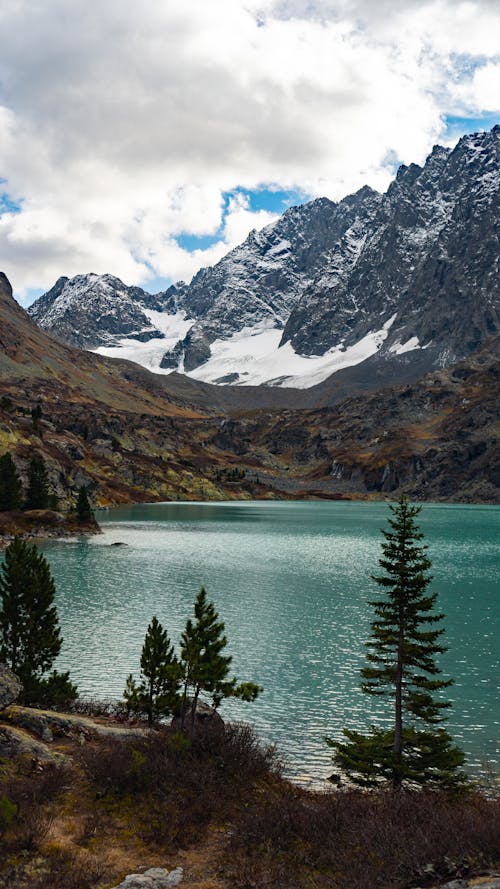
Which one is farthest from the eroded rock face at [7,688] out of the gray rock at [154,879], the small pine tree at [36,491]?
the small pine tree at [36,491]

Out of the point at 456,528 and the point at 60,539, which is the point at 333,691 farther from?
the point at 456,528

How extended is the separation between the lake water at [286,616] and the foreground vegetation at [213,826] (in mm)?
8467

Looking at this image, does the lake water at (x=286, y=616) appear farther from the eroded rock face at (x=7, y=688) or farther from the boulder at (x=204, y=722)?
the eroded rock face at (x=7, y=688)

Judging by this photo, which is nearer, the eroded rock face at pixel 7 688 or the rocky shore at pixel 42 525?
the eroded rock face at pixel 7 688

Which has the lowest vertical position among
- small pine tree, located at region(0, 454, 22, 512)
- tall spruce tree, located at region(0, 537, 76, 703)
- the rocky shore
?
the rocky shore

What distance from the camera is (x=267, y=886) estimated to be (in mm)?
14961

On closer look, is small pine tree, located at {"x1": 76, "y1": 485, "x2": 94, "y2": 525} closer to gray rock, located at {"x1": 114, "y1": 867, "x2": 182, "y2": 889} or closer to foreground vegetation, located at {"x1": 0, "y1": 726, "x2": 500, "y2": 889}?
foreground vegetation, located at {"x1": 0, "y1": 726, "x2": 500, "y2": 889}

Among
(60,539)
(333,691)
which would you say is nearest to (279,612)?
(333,691)

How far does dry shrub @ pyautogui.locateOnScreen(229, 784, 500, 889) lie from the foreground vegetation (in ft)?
0.12

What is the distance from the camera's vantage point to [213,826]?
1856 centimetres

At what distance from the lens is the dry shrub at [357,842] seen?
49.4 ft

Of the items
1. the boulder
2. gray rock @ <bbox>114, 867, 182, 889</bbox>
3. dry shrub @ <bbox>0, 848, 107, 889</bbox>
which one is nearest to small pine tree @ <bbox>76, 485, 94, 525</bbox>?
the boulder

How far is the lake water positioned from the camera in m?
35.5

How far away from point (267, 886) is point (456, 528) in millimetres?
153707
